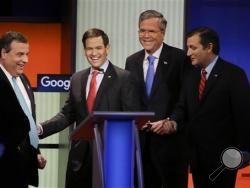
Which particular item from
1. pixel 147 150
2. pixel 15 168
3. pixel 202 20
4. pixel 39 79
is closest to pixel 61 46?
pixel 202 20

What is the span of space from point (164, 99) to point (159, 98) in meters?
0.04

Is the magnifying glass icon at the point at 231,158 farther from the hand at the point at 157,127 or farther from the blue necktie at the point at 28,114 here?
the blue necktie at the point at 28,114

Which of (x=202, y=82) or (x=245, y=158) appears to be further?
(x=202, y=82)

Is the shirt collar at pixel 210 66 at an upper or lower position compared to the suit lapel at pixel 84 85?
upper

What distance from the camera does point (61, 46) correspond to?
8172 millimetres

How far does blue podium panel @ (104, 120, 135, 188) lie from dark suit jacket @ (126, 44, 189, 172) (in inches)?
49.4

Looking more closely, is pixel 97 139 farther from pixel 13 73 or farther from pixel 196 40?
pixel 196 40

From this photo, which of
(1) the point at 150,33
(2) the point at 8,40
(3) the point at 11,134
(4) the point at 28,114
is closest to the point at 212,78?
(1) the point at 150,33

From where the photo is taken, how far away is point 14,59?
480 centimetres

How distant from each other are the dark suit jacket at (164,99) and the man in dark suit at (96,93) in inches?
9.0

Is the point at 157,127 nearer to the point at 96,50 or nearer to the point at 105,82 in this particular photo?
the point at 105,82

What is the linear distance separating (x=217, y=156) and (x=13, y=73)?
1.38 meters

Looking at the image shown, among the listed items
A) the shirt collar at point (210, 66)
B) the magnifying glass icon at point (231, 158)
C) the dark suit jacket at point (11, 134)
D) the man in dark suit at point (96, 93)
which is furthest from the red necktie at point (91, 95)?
the magnifying glass icon at point (231, 158)

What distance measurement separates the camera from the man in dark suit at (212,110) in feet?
16.2
